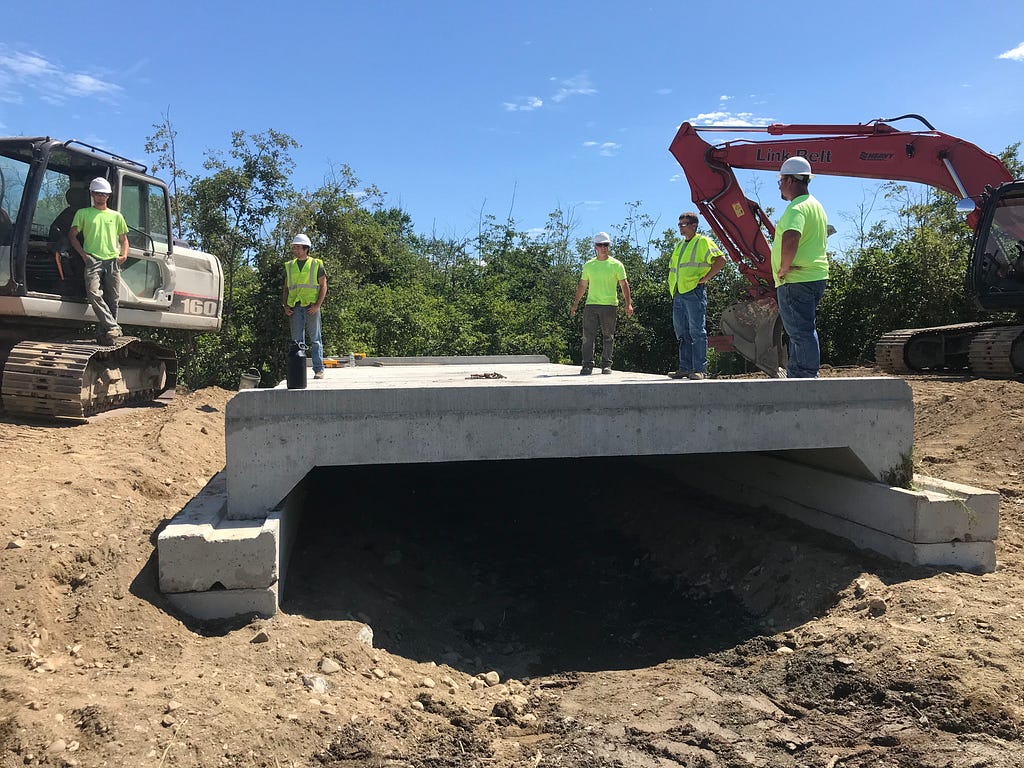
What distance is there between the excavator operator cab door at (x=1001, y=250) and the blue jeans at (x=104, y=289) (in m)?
12.6

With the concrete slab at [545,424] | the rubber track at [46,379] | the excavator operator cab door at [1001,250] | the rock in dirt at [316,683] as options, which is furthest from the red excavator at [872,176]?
the rock in dirt at [316,683]

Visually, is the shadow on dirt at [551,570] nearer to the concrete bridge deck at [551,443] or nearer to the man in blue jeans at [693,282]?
the concrete bridge deck at [551,443]

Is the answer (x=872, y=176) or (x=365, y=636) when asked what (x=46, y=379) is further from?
(x=872, y=176)

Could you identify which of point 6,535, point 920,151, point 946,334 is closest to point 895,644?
point 6,535

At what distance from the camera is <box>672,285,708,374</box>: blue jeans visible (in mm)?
7637

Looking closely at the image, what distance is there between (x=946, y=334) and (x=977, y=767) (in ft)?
42.9

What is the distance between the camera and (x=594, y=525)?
8.47m

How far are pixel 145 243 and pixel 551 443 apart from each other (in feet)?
23.2

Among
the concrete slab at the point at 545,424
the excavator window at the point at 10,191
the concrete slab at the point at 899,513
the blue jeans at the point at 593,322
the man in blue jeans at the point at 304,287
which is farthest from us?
the blue jeans at the point at 593,322

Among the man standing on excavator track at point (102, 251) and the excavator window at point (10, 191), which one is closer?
the excavator window at point (10, 191)

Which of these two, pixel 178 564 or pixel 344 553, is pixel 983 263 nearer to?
pixel 344 553

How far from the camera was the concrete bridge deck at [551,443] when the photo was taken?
452cm

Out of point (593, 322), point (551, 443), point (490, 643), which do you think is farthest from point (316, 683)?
point (593, 322)

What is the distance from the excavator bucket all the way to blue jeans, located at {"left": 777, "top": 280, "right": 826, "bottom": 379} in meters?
4.55
